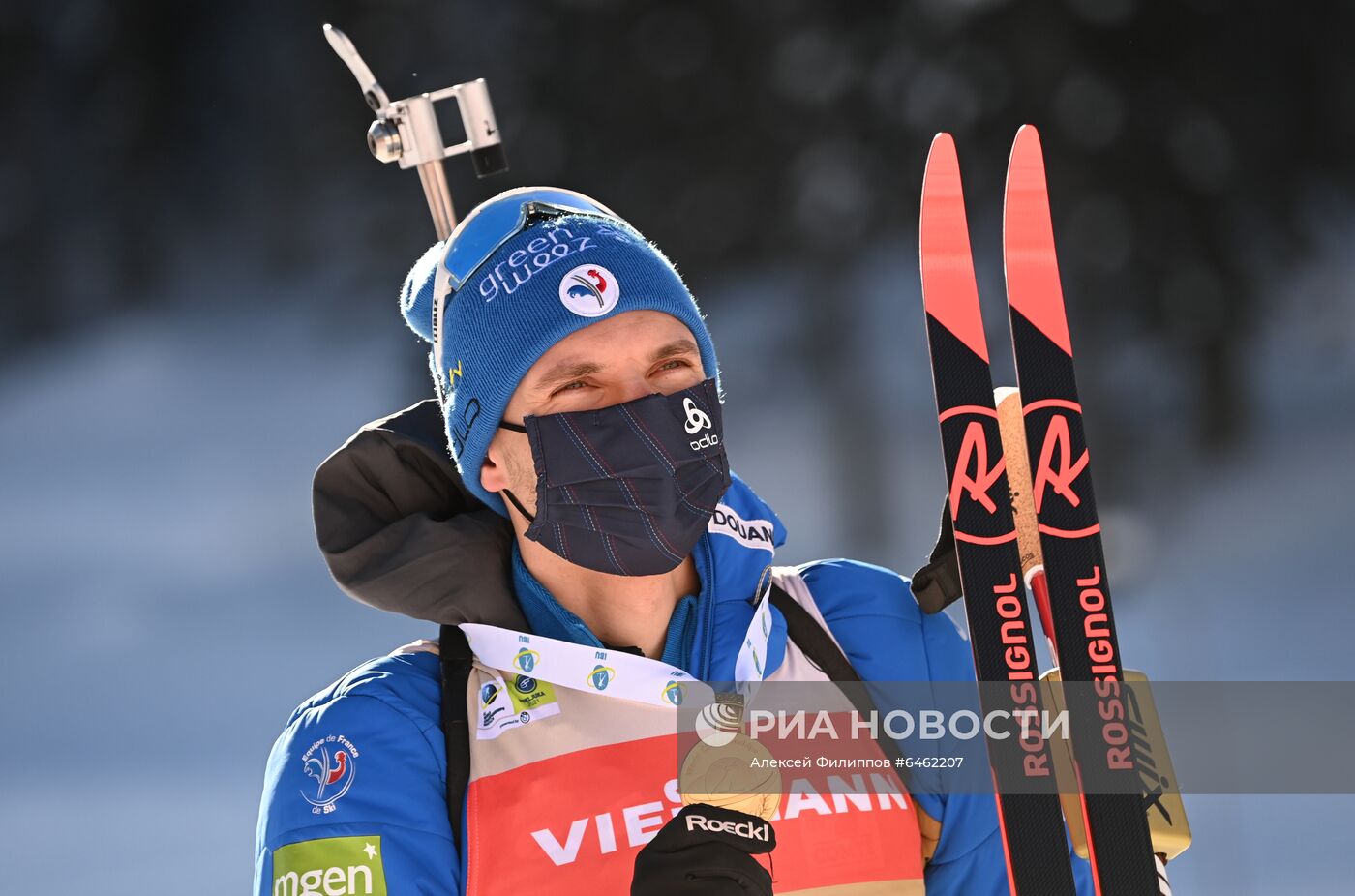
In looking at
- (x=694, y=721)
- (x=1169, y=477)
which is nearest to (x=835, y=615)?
(x=694, y=721)

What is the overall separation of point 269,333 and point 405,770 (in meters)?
4.85

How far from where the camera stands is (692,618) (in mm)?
2037

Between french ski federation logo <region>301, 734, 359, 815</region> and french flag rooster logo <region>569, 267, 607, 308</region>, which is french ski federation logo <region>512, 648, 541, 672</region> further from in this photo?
french flag rooster logo <region>569, 267, 607, 308</region>

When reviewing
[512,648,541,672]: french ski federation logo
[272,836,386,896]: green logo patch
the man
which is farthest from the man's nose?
[272,836,386,896]: green logo patch

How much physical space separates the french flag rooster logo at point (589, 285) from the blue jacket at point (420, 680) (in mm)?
392

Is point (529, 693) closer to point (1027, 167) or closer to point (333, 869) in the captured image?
point (333, 869)

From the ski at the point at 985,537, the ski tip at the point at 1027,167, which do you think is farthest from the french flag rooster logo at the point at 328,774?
the ski tip at the point at 1027,167

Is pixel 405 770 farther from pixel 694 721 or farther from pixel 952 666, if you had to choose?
pixel 952 666

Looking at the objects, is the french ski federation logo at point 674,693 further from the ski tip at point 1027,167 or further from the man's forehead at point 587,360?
the ski tip at point 1027,167

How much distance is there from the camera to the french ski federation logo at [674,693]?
1.90 metres

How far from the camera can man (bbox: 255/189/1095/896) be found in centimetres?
177

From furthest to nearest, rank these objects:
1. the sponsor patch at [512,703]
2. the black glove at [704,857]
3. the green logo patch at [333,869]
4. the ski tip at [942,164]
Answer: the ski tip at [942,164], the sponsor patch at [512,703], the green logo patch at [333,869], the black glove at [704,857]

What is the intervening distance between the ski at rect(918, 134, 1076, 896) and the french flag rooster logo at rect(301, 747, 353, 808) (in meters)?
0.93

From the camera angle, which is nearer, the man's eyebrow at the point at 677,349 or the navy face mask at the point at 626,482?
the navy face mask at the point at 626,482
